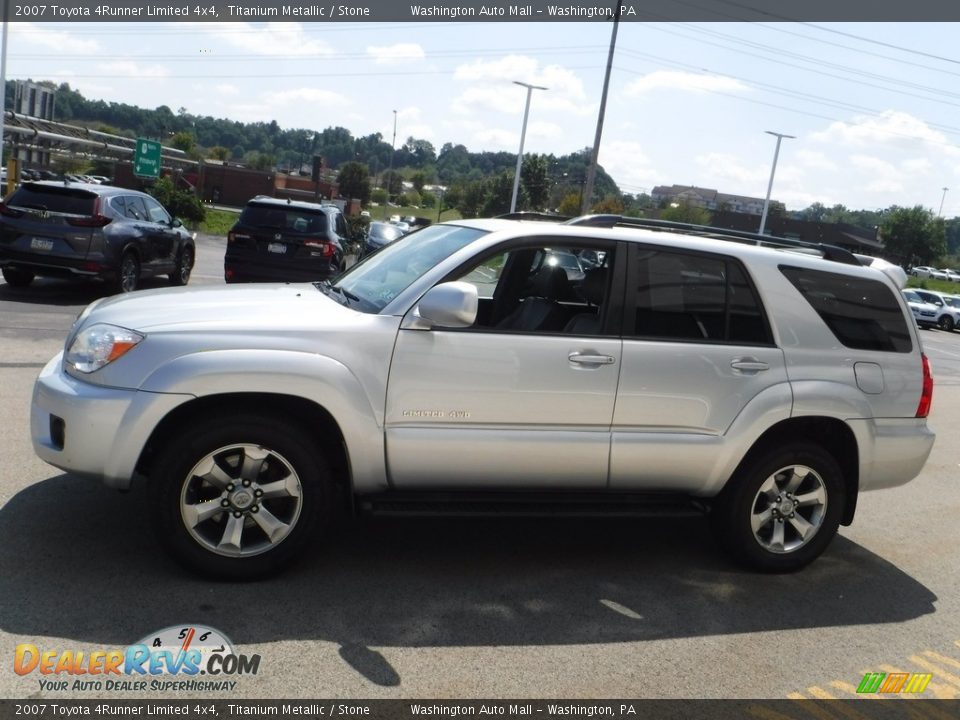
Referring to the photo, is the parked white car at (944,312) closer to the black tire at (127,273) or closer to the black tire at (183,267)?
the black tire at (183,267)

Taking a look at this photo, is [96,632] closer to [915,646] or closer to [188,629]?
[188,629]

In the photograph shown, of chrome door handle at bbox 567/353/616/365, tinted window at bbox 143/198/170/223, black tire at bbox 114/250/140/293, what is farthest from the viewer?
tinted window at bbox 143/198/170/223

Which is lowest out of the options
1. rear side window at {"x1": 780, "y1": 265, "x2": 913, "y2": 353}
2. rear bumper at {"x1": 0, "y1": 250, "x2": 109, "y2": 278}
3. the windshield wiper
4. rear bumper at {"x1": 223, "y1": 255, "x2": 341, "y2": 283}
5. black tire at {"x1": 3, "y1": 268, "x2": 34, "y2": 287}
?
black tire at {"x1": 3, "y1": 268, "x2": 34, "y2": 287}

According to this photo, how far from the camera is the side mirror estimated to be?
4398mm

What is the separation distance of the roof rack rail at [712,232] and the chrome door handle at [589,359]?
795 mm

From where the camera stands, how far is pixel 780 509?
5.25m

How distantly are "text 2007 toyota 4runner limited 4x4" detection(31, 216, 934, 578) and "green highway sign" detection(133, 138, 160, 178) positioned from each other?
29.9 metres

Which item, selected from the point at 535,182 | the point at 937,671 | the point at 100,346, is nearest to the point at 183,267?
the point at 100,346

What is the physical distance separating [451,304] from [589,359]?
2.68 ft

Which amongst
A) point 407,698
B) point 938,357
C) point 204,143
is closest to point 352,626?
point 407,698

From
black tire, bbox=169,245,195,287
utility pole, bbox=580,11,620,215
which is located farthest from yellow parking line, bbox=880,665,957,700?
utility pole, bbox=580,11,620,215

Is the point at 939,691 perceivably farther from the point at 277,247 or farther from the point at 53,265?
the point at 53,265

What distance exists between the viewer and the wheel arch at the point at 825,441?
5.20 m

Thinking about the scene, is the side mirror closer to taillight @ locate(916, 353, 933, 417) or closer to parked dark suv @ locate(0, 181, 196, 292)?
taillight @ locate(916, 353, 933, 417)
